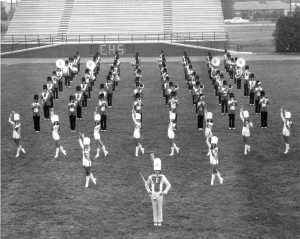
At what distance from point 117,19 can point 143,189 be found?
1674 inches

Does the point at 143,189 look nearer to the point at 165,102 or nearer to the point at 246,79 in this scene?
the point at 165,102

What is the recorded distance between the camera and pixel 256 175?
50.4ft

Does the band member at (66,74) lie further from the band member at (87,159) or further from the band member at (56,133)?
the band member at (87,159)

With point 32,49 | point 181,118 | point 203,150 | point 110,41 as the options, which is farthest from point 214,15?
point 203,150

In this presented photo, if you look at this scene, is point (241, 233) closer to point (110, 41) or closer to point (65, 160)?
point (65, 160)

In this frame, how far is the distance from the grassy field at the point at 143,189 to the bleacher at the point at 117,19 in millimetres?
29722

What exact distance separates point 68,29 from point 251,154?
38.7 metres

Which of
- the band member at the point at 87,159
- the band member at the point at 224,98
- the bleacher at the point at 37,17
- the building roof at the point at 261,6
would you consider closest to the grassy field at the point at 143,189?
the band member at the point at 87,159

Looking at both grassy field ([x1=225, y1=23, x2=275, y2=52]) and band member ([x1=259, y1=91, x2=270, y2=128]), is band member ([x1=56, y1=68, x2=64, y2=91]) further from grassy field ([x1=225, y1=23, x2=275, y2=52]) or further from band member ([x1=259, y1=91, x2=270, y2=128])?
grassy field ([x1=225, y1=23, x2=275, y2=52])

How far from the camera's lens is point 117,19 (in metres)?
55.5

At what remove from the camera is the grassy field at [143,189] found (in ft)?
39.4

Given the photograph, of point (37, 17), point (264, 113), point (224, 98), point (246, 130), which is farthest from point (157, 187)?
point (37, 17)

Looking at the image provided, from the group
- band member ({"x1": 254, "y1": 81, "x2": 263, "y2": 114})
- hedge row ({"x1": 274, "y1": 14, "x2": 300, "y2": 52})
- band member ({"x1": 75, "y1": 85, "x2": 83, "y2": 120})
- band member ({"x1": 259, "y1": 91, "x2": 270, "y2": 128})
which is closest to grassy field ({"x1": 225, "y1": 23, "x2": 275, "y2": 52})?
hedge row ({"x1": 274, "y1": 14, "x2": 300, "y2": 52})

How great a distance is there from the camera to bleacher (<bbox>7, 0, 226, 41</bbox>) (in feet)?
173
